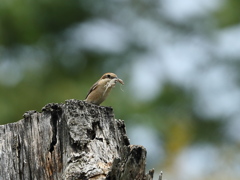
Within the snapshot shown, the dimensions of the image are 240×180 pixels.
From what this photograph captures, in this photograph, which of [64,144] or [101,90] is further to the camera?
[101,90]

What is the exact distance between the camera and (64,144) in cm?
648

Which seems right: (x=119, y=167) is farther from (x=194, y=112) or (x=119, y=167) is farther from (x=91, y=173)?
(x=194, y=112)

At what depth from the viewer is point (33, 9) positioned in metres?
20.0

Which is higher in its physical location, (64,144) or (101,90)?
(101,90)

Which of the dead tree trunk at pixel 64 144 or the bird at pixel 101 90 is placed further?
the bird at pixel 101 90

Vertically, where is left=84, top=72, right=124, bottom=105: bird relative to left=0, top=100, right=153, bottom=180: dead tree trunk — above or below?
above

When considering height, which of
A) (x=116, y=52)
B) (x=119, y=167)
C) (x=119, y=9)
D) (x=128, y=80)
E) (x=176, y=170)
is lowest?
(x=119, y=167)

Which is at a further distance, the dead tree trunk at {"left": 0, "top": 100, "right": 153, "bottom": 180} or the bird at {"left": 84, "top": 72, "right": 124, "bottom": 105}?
the bird at {"left": 84, "top": 72, "right": 124, "bottom": 105}

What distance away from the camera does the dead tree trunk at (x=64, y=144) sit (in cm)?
638

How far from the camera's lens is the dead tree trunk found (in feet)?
20.9

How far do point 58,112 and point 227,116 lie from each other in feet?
52.0

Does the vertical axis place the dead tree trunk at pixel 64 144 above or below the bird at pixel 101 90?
below

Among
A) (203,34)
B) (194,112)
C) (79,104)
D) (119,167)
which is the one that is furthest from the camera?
(203,34)

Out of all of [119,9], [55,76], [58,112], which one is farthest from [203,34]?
[58,112]
